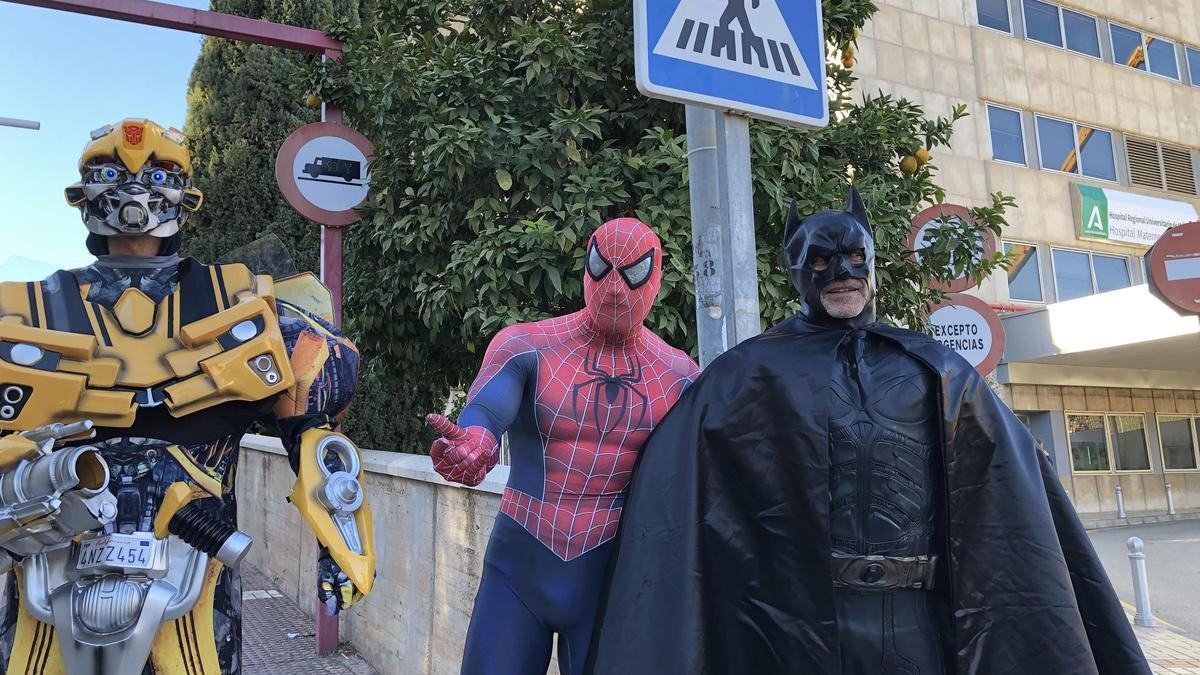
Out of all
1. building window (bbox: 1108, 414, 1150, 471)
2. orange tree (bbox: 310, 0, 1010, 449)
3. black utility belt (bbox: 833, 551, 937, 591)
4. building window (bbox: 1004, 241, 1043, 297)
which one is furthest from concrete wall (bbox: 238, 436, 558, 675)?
building window (bbox: 1108, 414, 1150, 471)

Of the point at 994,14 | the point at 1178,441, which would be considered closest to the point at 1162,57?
the point at 994,14

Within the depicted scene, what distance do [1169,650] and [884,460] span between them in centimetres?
627

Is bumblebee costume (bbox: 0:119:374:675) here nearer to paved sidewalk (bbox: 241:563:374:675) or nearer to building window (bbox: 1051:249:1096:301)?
paved sidewalk (bbox: 241:563:374:675)

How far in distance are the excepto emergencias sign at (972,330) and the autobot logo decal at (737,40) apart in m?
3.32

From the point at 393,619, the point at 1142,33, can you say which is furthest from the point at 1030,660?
the point at 1142,33

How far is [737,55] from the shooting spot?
7.77 feet

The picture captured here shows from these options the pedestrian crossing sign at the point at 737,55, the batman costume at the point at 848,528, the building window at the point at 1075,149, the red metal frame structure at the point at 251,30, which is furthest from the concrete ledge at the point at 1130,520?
the batman costume at the point at 848,528

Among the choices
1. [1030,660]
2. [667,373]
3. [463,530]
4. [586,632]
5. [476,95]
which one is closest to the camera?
[1030,660]

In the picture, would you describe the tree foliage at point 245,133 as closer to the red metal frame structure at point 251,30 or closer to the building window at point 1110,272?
the red metal frame structure at point 251,30

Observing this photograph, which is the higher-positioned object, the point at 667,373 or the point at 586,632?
the point at 667,373

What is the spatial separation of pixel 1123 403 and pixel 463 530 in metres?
17.7

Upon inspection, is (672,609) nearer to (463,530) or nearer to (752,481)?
(752,481)

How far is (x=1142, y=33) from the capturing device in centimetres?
2011

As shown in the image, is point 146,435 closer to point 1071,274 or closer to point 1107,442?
point 1107,442
